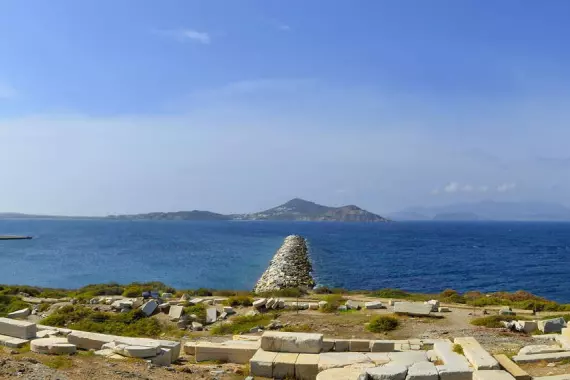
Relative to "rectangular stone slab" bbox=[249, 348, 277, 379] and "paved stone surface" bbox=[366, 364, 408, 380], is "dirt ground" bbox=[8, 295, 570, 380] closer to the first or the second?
"rectangular stone slab" bbox=[249, 348, 277, 379]

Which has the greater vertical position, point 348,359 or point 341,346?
point 348,359

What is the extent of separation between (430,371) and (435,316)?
1143cm

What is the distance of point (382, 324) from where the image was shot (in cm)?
1884

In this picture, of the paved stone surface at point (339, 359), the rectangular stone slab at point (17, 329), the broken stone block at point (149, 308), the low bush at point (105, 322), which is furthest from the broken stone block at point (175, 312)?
the paved stone surface at point (339, 359)

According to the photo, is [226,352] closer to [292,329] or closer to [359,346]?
[359,346]

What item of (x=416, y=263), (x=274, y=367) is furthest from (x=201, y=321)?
(x=416, y=263)

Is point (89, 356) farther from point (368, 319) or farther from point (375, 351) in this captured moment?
point (368, 319)

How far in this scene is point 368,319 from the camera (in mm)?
20594

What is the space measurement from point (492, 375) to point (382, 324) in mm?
8089

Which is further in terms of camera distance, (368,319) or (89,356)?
(368,319)

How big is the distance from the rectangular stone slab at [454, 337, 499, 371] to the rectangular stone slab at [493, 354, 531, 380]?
0.28m

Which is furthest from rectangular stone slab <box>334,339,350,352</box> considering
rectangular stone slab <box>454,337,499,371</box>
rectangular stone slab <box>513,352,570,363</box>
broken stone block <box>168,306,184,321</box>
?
broken stone block <box>168,306,184,321</box>

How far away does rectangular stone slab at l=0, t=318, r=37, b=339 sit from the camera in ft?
48.5

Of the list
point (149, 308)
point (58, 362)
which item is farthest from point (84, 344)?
point (149, 308)
